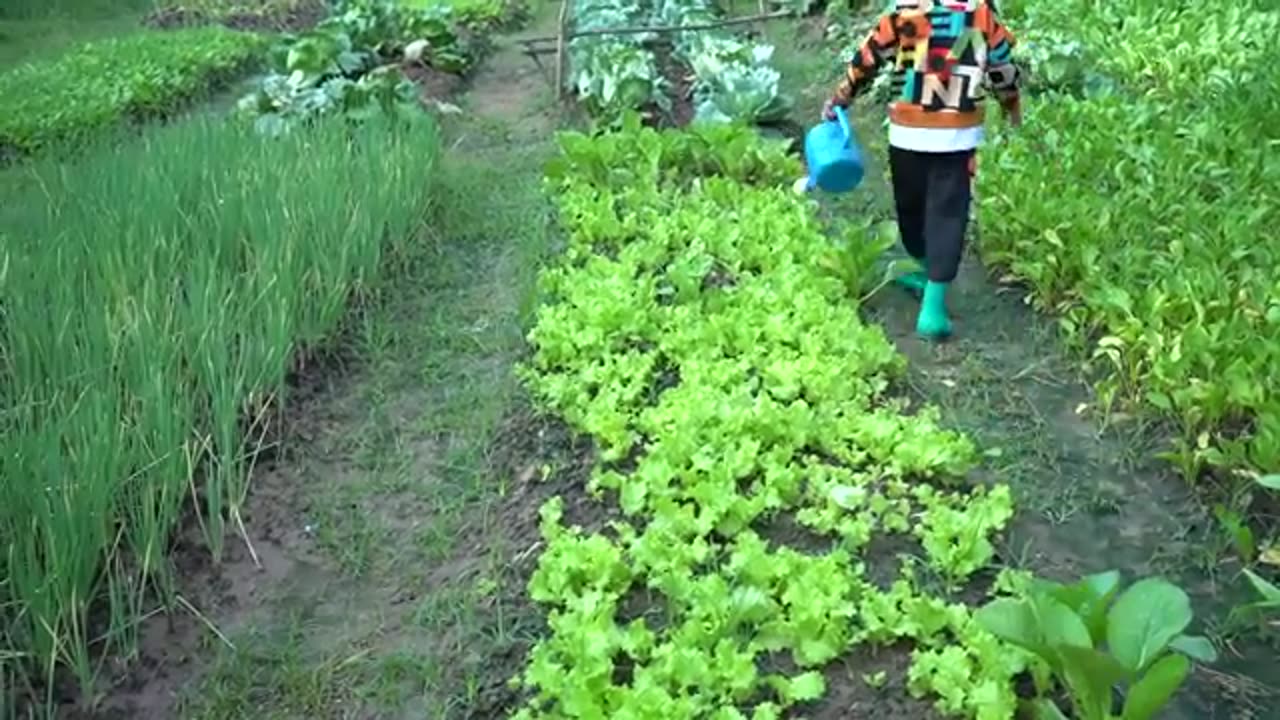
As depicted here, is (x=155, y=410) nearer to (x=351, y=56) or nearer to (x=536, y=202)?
(x=536, y=202)

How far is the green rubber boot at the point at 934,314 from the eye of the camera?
465 cm

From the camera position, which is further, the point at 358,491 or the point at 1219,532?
the point at 358,491

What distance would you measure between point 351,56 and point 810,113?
293cm

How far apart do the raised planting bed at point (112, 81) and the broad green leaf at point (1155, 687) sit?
246 inches

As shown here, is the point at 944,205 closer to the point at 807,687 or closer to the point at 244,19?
the point at 807,687

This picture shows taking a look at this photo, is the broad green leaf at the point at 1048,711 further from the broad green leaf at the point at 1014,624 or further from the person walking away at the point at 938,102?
the person walking away at the point at 938,102

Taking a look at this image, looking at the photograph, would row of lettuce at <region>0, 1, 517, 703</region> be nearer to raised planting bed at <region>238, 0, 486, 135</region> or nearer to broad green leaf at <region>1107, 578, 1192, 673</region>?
raised planting bed at <region>238, 0, 486, 135</region>

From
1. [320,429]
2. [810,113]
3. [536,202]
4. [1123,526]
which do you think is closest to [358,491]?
[320,429]

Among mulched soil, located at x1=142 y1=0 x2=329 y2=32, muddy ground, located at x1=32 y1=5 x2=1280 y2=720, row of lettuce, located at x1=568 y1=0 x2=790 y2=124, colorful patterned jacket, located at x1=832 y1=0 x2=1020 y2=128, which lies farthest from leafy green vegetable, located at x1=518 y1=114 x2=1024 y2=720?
mulched soil, located at x1=142 y1=0 x2=329 y2=32

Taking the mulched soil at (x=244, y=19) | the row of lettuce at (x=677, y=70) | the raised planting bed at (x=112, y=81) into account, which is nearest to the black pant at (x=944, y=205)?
the row of lettuce at (x=677, y=70)

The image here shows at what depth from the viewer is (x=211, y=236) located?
15.3 feet

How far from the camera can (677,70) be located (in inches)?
364

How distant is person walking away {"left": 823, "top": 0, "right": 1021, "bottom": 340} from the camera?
4.42 meters

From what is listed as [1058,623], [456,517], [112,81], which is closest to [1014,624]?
[1058,623]
